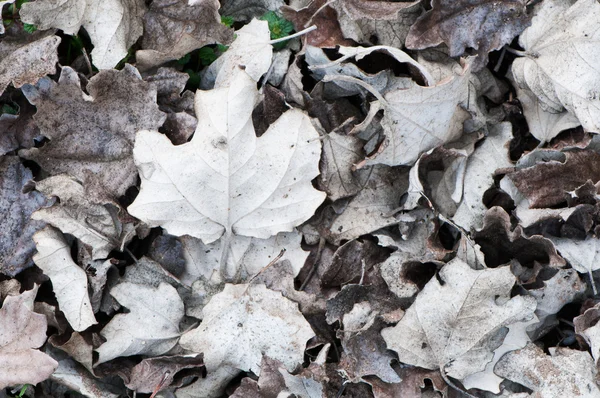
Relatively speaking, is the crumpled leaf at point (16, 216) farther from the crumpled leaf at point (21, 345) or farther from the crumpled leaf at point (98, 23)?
the crumpled leaf at point (98, 23)

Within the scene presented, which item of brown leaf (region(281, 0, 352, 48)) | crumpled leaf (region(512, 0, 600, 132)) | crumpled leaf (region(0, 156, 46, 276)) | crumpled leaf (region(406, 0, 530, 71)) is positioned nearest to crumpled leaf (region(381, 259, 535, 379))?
crumpled leaf (region(512, 0, 600, 132))

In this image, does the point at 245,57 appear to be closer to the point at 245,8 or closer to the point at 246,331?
the point at 245,8

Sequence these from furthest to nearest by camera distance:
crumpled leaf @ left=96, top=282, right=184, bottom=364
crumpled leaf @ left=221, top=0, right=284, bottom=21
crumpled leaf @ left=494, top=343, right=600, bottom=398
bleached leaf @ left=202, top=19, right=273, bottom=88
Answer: crumpled leaf @ left=221, top=0, right=284, bottom=21 → bleached leaf @ left=202, top=19, right=273, bottom=88 → crumpled leaf @ left=96, top=282, right=184, bottom=364 → crumpled leaf @ left=494, top=343, right=600, bottom=398

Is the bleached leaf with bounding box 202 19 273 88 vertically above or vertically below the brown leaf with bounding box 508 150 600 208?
above

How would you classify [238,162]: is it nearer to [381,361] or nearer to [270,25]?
[270,25]

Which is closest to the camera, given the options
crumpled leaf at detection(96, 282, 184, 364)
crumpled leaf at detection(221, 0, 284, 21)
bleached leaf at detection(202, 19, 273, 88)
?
crumpled leaf at detection(96, 282, 184, 364)

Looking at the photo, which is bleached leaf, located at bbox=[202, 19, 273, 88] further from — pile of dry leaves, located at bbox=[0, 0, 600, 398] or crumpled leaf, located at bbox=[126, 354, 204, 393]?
crumpled leaf, located at bbox=[126, 354, 204, 393]
